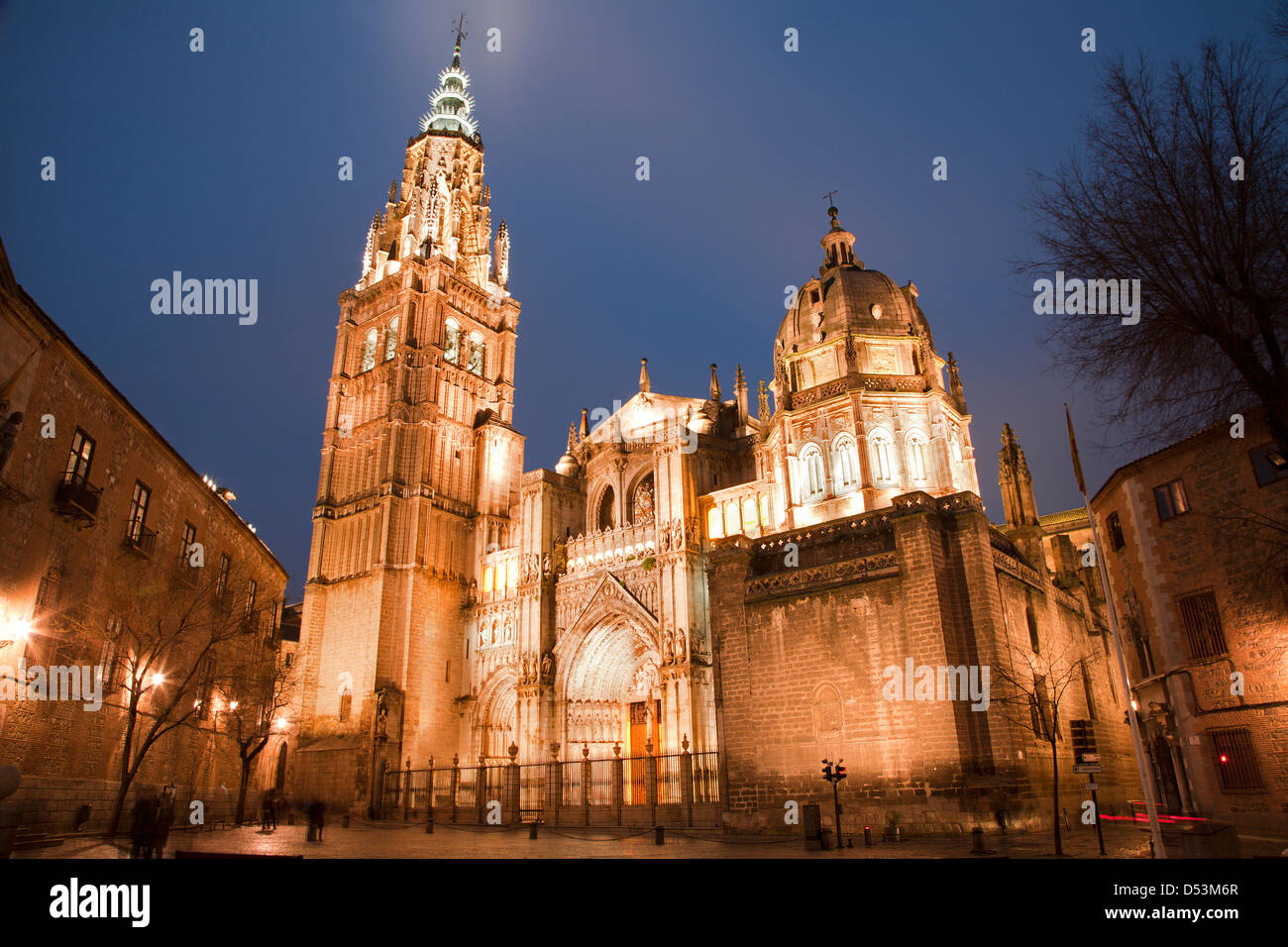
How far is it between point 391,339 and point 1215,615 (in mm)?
41686

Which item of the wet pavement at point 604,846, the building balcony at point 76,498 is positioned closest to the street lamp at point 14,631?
the building balcony at point 76,498

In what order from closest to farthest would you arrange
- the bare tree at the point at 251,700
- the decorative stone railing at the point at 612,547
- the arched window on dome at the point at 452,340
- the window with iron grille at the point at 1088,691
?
1. the window with iron grille at the point at 1088,691
2. the bare tree at the point at 251,700
3. the decorative stone railing at the point at 612,547
4. the arched window on dome at the point at 452,340

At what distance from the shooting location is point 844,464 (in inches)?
1217

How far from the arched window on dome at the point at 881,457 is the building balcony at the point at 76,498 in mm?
25095

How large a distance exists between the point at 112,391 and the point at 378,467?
2183 centimetres

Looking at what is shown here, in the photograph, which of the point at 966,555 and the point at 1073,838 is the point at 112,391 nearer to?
the point at 966,555

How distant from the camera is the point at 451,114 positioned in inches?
2227

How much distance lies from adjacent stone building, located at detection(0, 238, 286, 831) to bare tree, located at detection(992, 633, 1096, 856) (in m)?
18.7

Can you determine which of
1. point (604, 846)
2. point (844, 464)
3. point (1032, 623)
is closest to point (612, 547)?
point (844, 464)

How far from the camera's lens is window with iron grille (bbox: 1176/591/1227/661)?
20.5 metres

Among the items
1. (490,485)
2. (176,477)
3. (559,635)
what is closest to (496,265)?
(490,485)

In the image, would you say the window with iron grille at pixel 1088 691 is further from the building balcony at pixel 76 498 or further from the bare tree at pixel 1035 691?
the building balcony at pixel 76 498

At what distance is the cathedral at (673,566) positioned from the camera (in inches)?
A: 758

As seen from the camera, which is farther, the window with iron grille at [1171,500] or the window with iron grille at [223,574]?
the window with iron grille at [223,574]
